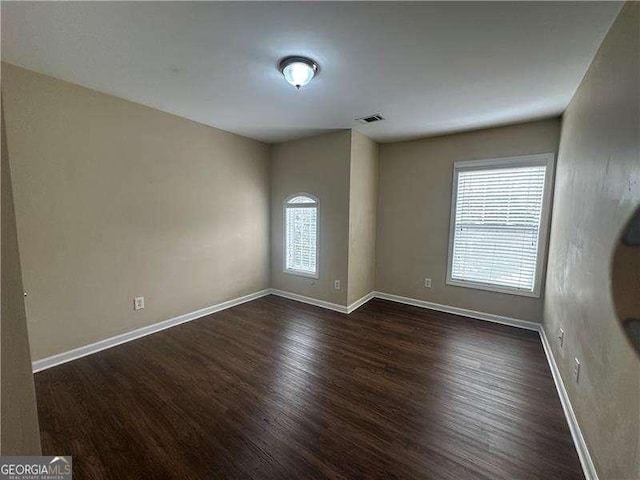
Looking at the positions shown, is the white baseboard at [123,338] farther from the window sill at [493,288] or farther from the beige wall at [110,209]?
the window sill at [493,288]

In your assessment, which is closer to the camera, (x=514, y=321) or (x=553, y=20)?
(x=553, y=20)

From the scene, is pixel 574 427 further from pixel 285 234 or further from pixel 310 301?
pixel 285 234

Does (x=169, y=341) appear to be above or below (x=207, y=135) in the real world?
below

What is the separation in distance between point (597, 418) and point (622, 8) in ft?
7.22

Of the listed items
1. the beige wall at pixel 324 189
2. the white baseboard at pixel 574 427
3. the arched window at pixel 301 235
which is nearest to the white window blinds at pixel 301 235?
the arched window at pixel 301 235

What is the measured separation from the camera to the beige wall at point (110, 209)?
2.18 metres

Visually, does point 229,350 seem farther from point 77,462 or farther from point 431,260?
point 431,260

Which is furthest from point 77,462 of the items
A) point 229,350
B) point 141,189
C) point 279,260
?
point 279,260

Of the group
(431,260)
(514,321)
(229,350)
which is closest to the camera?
(229,350)

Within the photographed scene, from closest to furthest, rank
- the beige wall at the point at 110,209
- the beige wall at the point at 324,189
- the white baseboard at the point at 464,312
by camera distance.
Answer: the beige wall at the point at 110,209 < the white baseboard at the point at 464,312 < the beige wall at the point at 324,189

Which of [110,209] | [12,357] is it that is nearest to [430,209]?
[110,209]

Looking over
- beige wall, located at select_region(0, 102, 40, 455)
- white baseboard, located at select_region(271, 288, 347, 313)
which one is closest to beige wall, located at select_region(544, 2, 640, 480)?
beige wall, located at select_region(0, 102, 40, 455)

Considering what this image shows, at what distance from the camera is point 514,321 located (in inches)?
130

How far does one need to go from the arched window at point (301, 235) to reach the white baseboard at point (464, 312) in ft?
4.33
